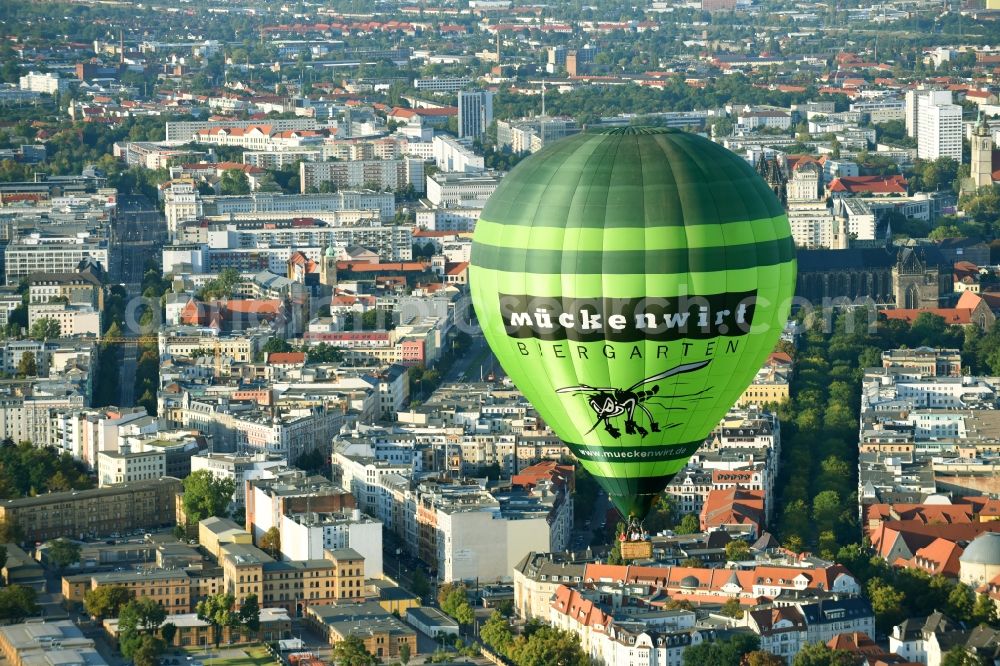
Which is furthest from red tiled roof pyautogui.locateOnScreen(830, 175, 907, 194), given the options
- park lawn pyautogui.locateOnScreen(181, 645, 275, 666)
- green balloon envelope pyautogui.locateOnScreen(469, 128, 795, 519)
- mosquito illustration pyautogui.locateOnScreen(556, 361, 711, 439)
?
mosquito illustration pyautogui.locateOnScreen(556, 361, 711, 439)

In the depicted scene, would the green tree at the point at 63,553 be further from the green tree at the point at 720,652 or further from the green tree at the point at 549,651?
the green tree at the point at 720,652

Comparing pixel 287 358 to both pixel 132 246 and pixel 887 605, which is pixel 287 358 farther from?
pixel 887 605

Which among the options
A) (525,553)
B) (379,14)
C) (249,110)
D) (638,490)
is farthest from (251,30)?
(638,490)

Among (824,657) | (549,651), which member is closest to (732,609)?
(824,657)

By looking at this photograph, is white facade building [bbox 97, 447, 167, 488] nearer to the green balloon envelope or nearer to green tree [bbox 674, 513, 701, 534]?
green tree [bbox 674, 513, 701, 534]

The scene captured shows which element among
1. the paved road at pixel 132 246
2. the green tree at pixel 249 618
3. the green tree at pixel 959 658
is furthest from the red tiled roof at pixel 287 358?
the green tree at pixel 959 658
